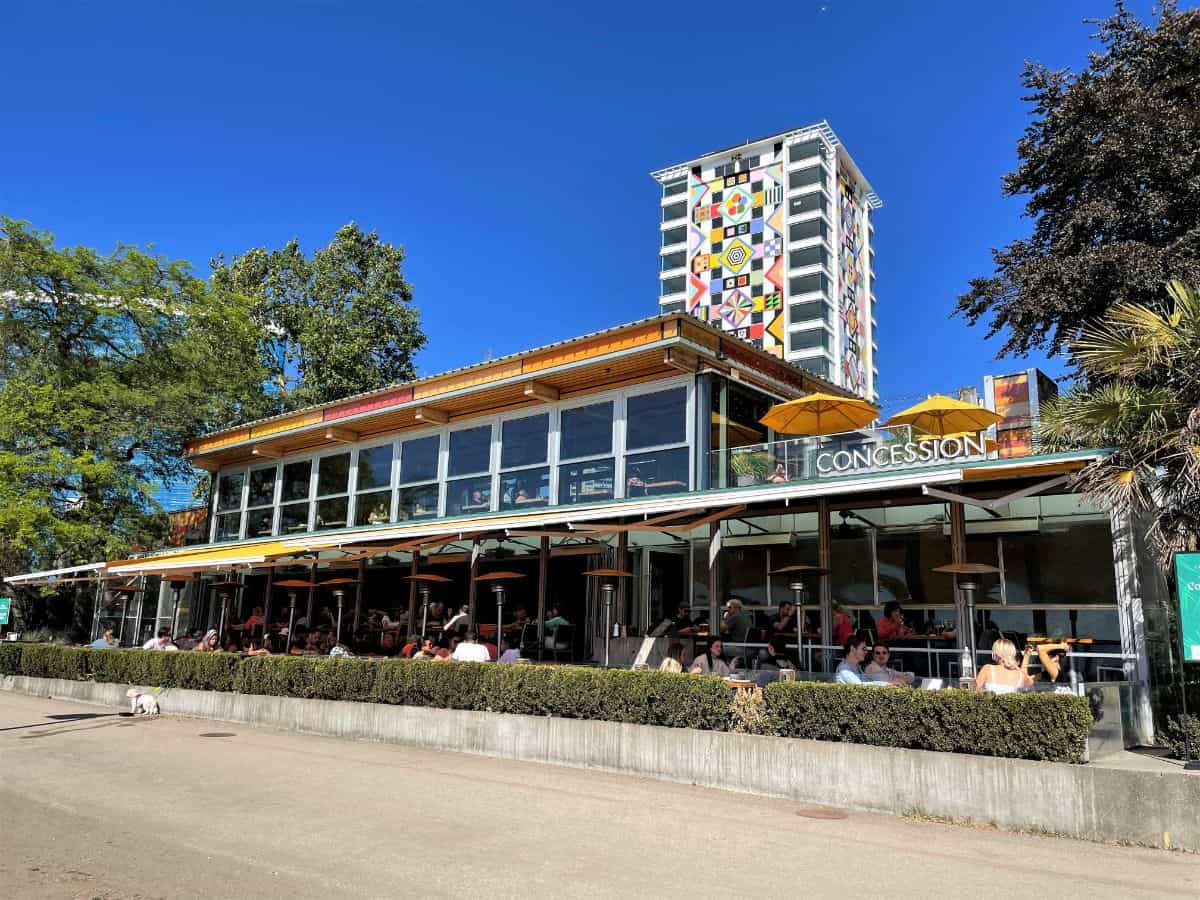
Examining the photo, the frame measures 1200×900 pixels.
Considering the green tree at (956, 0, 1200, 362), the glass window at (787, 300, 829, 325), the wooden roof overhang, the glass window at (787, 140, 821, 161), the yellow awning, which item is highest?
the glass window at (787, 140, 821, 161)


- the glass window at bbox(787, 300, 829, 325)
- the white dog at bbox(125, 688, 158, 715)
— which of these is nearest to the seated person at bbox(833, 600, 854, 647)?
the white dog at bbox(125, 688, 158, 715)

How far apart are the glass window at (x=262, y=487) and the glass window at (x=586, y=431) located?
10.8 meters

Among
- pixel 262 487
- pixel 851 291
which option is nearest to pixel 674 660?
pixel 262 487

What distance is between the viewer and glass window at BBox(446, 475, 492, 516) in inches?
730

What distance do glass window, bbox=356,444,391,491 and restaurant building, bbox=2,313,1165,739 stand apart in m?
0.05

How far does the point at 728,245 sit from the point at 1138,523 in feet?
221

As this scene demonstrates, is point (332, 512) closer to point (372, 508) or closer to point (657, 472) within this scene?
point (372, 508)

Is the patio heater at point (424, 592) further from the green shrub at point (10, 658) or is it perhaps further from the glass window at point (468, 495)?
the green shrub at point (10, 658)

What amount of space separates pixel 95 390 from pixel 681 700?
76.3 ft

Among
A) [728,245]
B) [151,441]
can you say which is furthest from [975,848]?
[728,245]

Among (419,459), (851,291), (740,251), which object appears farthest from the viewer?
(851,291)

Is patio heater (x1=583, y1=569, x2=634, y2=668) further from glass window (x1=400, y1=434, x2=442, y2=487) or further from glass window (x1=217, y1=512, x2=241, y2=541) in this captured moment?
glass window (x1=217, y1=512, x2=241, y2=541)

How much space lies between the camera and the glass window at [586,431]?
16672 mm

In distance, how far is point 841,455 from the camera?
12805 millimetres
